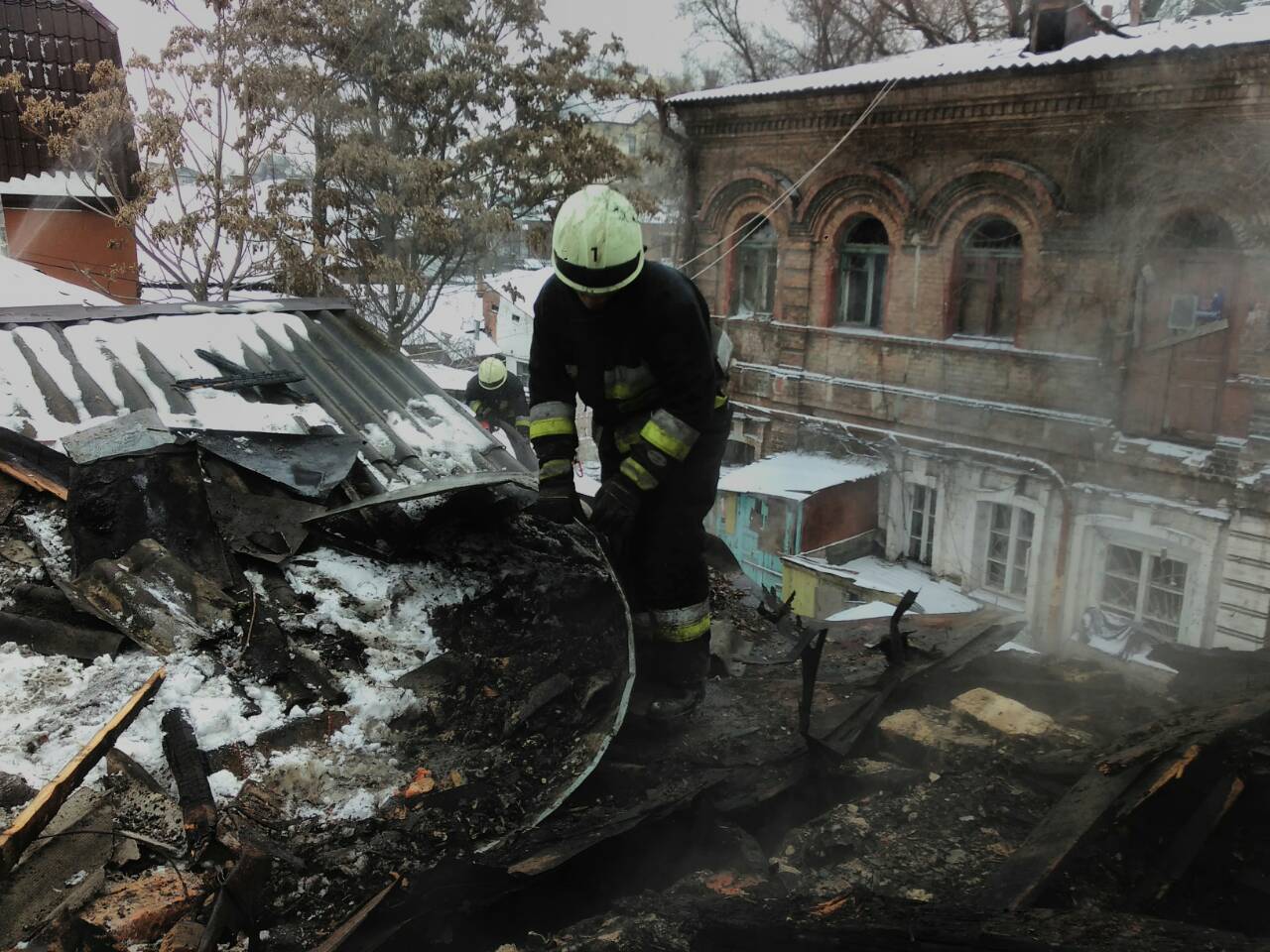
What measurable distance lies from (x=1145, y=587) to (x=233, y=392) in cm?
1143

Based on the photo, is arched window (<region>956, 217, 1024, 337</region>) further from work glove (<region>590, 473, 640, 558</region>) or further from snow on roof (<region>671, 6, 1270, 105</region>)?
work glove (<region>590, 473, 640, 558</region>)

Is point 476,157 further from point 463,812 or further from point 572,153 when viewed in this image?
point 463,812

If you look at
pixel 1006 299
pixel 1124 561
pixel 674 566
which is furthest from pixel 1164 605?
pixel 674 566

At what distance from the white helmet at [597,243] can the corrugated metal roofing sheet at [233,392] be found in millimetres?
1781

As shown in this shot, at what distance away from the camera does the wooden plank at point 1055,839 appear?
98.6 inches

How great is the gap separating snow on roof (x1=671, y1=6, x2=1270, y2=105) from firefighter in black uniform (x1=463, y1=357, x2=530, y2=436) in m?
7.54

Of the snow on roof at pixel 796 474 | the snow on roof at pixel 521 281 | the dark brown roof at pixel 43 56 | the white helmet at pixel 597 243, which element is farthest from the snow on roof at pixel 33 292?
the snow on roof at pixel 796 474

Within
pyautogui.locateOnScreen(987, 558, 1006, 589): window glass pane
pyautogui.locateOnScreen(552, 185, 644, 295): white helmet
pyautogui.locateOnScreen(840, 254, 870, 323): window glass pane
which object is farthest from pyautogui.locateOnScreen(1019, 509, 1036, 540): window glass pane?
pyautogui.locateOnScreen(552, 185, 644, 295): white helmet

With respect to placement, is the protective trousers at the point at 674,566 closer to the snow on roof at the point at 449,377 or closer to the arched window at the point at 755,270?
the arched window at the point at 755,270

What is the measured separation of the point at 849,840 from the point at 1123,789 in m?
0.88

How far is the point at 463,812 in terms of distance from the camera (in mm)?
2799

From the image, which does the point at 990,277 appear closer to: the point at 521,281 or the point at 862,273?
the point at 862,273

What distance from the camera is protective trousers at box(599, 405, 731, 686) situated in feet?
11.9

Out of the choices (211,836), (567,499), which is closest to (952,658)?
(567,499)
